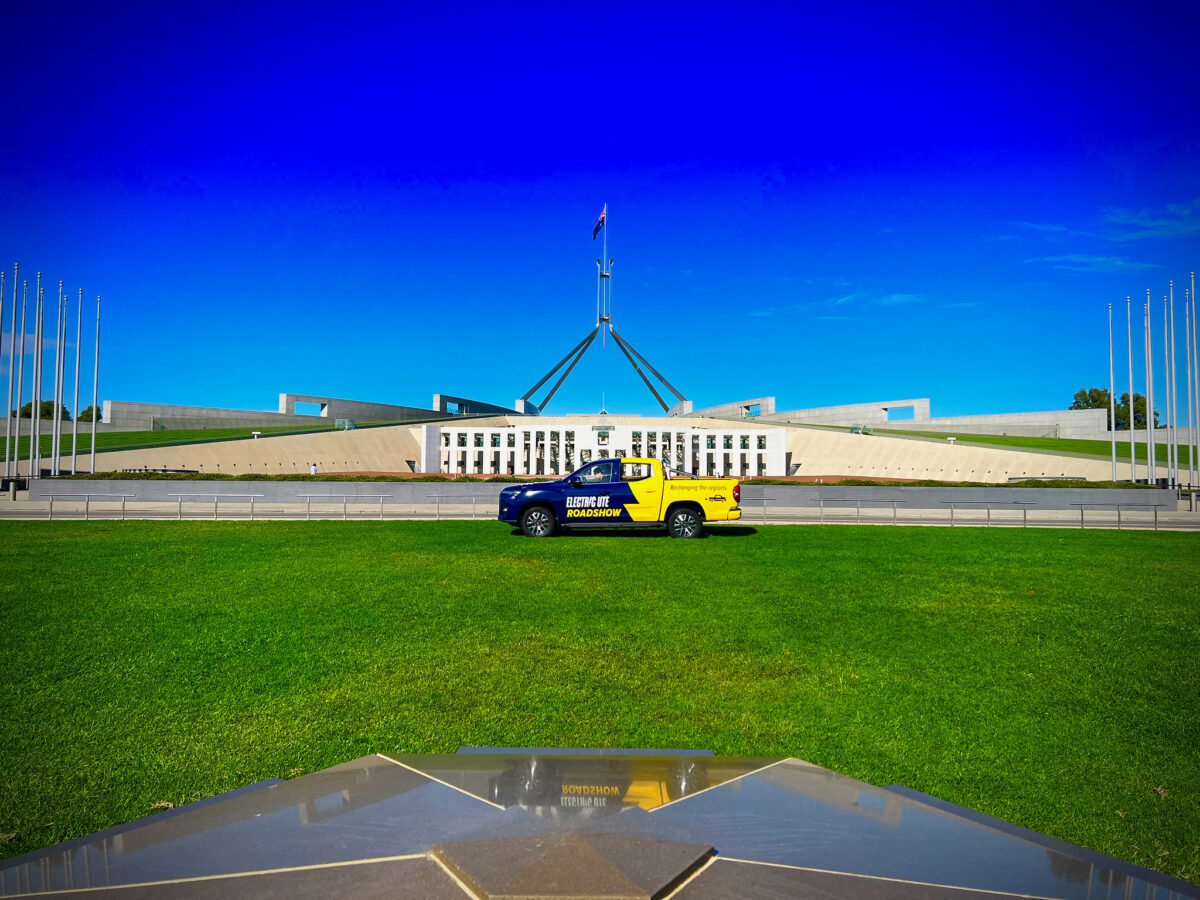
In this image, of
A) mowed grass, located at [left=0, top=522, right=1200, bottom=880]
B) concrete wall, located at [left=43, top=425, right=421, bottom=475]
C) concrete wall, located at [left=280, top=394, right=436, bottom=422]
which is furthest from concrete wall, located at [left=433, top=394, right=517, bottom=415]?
mowed grass, located at [left=0, top=522, right=1200, bottom=880]

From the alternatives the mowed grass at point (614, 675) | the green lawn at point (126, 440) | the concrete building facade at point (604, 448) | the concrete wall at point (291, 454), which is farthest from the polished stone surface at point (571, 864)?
the green lawn at point (126, 440)

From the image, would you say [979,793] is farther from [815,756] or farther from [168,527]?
[168,527]

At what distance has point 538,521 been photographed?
56.6 feet

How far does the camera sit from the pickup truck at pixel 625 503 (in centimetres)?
1730

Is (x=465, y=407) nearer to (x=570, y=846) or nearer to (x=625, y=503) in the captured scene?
(x=625, y=503)

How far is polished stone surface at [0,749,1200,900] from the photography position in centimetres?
169

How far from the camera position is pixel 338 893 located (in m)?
1.66

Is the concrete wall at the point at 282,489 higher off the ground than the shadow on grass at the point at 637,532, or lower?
higher

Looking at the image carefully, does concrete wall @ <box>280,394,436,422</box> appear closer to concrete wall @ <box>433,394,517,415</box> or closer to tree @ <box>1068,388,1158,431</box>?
concrete wall @ <box>433,394,517,415</box>

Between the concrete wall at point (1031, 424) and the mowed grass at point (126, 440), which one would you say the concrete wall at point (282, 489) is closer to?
the mowed grass at point (126, 440)

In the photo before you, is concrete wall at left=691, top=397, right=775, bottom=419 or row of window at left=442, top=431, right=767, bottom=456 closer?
row of window at left=442, top=431, right=767, bottom=456

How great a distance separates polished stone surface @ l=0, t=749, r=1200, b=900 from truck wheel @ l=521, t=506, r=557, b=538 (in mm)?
14717

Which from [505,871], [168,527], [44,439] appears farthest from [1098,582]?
[44,439]

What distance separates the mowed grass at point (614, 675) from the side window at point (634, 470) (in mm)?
5362
